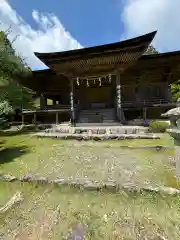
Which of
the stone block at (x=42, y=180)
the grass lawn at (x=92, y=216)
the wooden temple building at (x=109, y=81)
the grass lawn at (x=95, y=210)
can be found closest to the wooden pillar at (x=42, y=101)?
the wooden temple building at (x=109, y=81)

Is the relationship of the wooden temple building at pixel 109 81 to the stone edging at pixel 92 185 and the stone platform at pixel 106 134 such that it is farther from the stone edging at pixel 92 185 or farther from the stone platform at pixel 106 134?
the stone edging at pixel 92 185

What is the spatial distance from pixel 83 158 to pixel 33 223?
3.71m

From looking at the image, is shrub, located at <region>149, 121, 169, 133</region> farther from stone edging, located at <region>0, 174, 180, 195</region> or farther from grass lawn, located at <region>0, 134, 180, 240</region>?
stone edging, located at <region>0, 174, 180, 195</region>

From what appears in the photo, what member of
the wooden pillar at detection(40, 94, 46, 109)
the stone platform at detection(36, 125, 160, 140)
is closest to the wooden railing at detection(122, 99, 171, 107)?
the stone platform at detection(36, 125, 160, 140)

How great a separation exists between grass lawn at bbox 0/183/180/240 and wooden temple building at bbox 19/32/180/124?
1095cm

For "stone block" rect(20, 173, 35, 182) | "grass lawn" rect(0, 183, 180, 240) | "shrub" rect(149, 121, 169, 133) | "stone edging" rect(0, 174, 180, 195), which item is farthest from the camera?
"shrub" rect(149, 121, 169, 133)

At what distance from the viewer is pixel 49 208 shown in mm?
2982

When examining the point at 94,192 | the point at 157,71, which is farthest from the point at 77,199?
the point at 157,71

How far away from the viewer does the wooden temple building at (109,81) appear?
13.3 m

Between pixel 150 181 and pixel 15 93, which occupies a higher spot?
pixel 15 93

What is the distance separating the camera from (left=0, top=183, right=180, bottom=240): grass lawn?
234cm

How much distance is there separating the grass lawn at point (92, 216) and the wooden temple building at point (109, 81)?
1095 centimetres

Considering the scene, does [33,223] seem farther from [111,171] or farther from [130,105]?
[130,105]

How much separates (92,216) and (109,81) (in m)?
16.1
